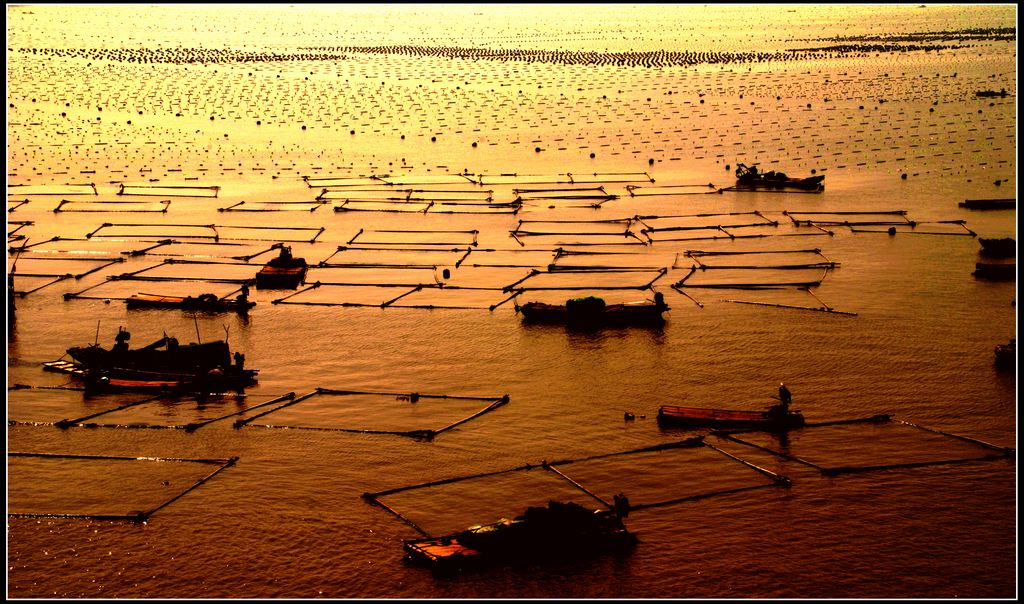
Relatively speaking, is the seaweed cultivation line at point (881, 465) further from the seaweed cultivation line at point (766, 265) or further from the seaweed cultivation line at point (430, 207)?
the seaweed cultivation line at point (430, 207)

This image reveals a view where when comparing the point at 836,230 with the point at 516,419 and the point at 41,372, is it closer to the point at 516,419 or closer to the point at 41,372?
the point at 516,419

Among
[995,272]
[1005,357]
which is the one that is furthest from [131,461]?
[995,272]

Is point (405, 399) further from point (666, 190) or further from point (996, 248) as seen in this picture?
point (666, 190)

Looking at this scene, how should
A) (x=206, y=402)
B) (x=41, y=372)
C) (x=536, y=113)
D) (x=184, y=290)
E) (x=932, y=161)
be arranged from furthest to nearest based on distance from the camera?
(x=536, y=113)
(x=932, y=161)
(x=184, y=290)
(x=41, y=372)
(x=206, y=402)

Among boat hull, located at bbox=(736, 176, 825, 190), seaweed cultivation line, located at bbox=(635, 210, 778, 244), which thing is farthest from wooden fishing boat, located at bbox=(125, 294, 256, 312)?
boat hull, located at bbox=(736, 176, 825, 190)

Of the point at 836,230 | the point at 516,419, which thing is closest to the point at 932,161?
the point at 836,230

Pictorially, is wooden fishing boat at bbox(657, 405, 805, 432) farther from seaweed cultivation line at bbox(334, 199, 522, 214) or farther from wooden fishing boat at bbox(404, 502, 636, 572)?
seaweed cultivation line at bbox(334, 199, 522, 214)

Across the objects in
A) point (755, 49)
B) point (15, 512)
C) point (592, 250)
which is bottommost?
point (15, 512)

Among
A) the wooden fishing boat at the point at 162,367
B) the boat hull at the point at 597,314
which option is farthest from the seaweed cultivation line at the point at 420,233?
the wooden fishing boat at the point at 162,367
